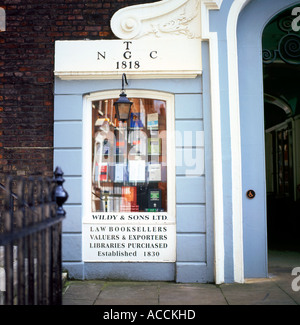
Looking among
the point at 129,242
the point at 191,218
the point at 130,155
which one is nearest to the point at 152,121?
the point at 130,155

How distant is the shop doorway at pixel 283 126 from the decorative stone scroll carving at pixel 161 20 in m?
1.37

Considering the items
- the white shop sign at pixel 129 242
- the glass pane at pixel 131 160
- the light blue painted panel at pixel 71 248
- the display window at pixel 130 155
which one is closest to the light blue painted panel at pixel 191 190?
the display window at pixel 130 155

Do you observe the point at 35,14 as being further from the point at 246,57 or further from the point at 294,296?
the point at 294,296

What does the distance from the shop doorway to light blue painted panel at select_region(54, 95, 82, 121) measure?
3218mm

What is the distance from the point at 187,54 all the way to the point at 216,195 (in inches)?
89.7

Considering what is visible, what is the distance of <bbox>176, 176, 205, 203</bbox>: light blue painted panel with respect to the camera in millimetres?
5824

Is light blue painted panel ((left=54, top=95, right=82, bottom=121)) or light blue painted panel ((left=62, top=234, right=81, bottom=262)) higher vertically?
light blue painted panel ((left=54, top=95, right=82, bottom=121))

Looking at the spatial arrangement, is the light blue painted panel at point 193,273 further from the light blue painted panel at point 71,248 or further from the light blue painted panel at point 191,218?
the light blue painted panel at point 71,248

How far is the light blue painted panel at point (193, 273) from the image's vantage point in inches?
226

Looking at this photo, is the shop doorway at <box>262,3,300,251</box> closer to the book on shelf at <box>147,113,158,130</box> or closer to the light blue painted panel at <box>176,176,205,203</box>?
the book on shelf at <box>147,113,158,130</box>

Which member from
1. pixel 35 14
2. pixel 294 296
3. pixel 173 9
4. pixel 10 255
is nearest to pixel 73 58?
pixel 35 14

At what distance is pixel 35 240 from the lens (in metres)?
3.31

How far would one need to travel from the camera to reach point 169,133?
6.13 meters

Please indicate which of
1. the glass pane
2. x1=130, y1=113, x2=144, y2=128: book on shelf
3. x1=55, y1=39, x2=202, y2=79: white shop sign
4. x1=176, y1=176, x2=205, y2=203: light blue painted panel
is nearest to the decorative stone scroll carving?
x1=55, y1=39, x2=202, y2=79: white shop sign
